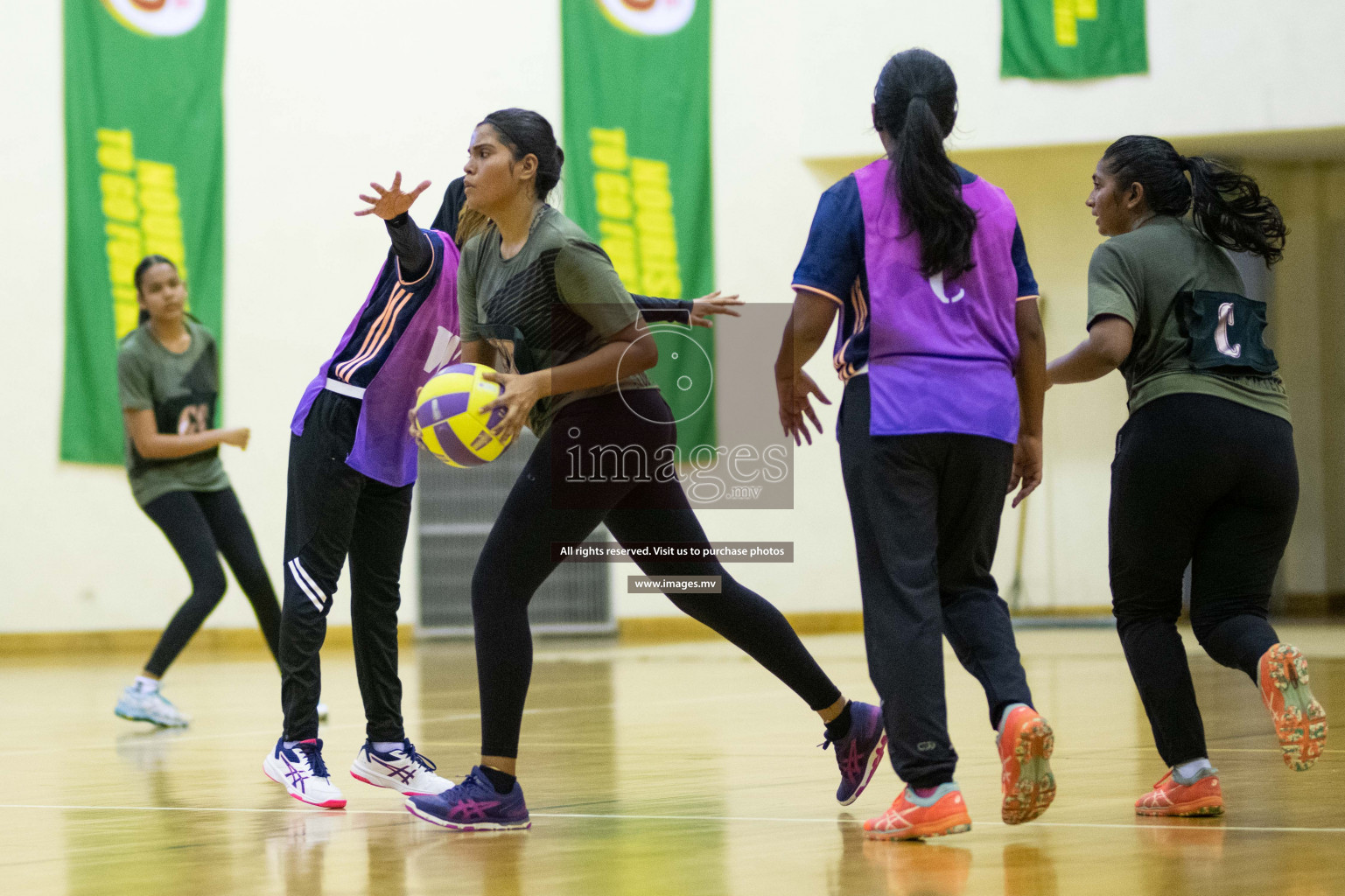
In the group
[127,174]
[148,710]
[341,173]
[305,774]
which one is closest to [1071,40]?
[341,173]

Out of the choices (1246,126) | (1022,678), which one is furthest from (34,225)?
(1022,678)

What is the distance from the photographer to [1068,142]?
12.4 m

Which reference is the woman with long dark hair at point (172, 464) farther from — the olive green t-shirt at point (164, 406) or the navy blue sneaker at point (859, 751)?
the navy blue sneaker at point (859, 751)

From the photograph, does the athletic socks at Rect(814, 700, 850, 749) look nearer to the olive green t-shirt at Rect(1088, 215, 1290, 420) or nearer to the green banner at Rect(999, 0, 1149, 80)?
the olive green t-shirt at Rect(1088, 215, 1290, 420)

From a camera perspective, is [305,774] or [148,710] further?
[148,710]

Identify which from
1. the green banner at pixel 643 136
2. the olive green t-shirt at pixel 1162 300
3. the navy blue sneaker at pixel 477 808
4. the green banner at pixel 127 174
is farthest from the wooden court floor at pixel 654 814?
the green banner at pixel 643 136

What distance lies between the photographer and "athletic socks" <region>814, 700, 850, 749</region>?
161 inches

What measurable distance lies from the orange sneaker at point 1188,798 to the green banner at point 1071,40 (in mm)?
9455

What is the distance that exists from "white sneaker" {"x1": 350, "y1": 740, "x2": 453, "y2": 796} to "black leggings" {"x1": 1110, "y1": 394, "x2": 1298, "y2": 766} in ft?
6.36

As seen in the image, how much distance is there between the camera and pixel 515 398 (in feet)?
11.9

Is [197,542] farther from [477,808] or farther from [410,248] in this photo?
[477,808]

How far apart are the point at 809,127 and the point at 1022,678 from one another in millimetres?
10032

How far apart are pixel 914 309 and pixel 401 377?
63.1 inches

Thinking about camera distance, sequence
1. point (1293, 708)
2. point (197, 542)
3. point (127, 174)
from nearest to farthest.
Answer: point (1293, 708) < point (197, 542) < point (127, 174)
